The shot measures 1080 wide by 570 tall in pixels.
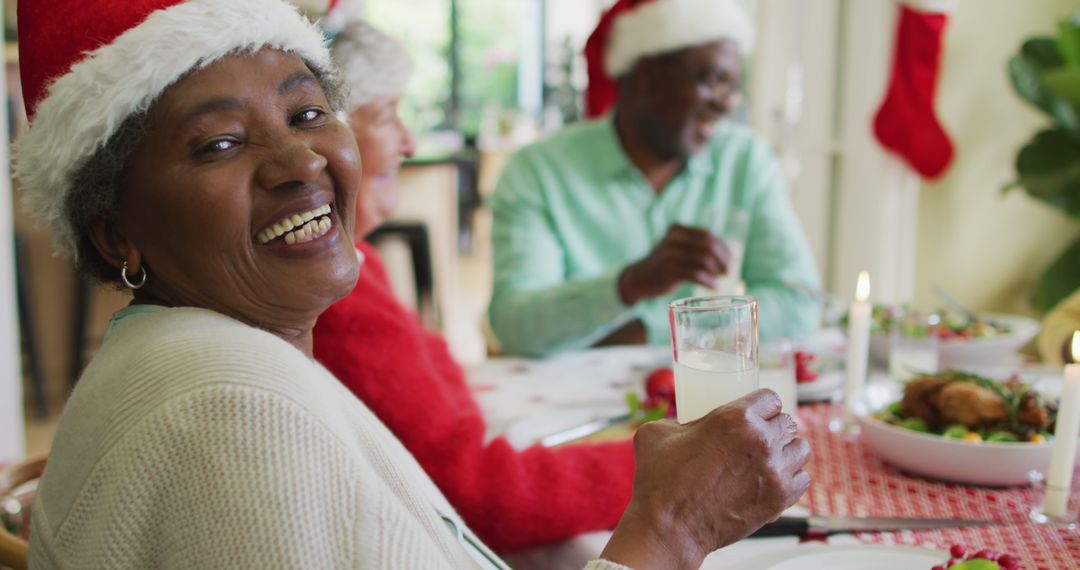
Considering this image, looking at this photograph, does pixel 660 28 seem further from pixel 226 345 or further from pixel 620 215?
pixel 226 345

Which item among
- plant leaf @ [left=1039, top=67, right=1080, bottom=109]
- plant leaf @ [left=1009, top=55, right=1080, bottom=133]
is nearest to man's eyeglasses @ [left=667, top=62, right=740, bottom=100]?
plant leaf @ [left=1039, top=67, right=1080, bottom=109]

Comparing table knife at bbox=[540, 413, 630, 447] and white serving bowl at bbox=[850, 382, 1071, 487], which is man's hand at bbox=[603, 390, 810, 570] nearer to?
white serving bowl at bbox=[850, 382, 1071, 487]

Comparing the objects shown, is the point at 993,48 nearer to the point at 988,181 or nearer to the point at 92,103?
the point at 988,181

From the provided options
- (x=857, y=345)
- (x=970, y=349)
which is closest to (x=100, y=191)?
(x=857, y=345)

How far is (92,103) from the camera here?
78 cm

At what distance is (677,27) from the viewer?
231 cm

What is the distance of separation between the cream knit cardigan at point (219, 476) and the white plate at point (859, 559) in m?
0.27

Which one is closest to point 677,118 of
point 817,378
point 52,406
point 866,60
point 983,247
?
point 817,378

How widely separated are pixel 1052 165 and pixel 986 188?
0.36 meters

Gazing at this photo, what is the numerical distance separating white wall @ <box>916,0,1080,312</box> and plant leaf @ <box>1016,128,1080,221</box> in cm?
23

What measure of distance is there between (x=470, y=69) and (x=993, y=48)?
761 cm

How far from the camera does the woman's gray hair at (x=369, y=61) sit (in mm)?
1446

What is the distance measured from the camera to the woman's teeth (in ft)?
2.71

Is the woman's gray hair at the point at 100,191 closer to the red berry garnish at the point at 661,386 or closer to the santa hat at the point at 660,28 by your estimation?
the red berry garnish at the point at 661,386
